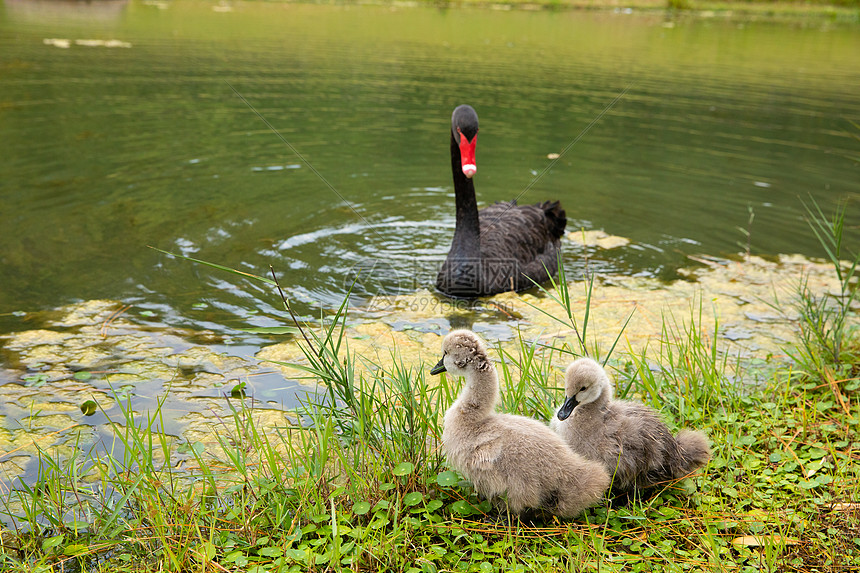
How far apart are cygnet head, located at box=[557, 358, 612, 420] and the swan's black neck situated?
257 centimetres

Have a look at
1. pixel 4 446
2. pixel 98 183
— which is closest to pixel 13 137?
pixel 98 183

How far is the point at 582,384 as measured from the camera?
7.75ft

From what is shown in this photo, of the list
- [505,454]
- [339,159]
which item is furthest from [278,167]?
[505,454]

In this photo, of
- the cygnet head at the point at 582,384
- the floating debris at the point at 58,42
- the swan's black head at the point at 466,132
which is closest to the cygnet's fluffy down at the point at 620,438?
the cygnet head at the point at 582,384

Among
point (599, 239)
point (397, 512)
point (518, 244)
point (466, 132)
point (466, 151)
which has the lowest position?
point (397, 512)

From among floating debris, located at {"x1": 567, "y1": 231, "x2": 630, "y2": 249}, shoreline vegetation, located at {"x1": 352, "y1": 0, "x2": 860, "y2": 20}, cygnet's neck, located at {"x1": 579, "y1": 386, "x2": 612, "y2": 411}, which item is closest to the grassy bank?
shoreline vegetation, located at {"x1": 352, "y1": 0, "x2": 860, "y2": 20}

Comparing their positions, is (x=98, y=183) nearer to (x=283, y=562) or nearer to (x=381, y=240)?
(x=381, y=240)

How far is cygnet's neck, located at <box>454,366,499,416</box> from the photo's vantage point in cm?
236

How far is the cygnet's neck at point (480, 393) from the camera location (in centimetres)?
236

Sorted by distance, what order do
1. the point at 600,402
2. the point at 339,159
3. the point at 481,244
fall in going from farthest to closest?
the point at 339,159 → the point at 481,244 → the point at 600,402

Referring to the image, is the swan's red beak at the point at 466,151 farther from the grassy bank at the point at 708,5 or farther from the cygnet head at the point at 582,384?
the grassy bank at the point at 708,5

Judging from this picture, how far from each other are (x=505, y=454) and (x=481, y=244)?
3096 millimetres

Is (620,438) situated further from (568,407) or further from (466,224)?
(466,224)

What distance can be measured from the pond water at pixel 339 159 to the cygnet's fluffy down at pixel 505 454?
6.73 ft
